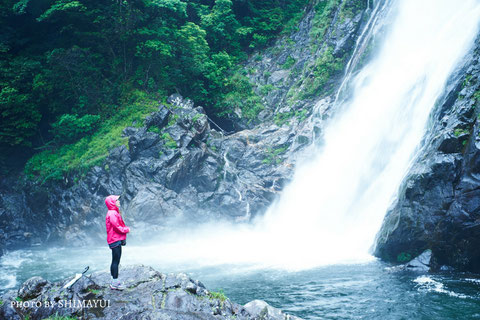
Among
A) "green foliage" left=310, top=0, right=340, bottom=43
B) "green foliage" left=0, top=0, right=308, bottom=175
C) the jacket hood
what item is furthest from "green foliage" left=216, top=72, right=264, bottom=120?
the jacket hood

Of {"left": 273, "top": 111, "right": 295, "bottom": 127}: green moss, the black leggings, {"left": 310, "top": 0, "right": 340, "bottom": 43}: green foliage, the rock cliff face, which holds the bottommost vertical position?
the black leggings

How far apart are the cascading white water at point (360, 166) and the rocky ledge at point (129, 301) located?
557 centimetres

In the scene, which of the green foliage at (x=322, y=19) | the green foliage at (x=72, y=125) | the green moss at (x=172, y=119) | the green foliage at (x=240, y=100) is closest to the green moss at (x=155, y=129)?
the green moss at (x=172, y=119)

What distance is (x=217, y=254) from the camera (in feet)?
43.6

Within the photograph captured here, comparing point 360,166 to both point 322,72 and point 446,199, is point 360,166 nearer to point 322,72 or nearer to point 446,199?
point 446,199

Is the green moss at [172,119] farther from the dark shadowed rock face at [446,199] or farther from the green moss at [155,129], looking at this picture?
the dark shadowed rock face at [446,199]

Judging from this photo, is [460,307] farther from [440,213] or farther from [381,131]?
[381,131]

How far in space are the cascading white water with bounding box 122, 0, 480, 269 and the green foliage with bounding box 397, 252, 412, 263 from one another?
1.17 meters

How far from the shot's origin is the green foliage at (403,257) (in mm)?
9945

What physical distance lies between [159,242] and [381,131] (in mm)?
12134

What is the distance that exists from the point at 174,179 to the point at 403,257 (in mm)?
11205

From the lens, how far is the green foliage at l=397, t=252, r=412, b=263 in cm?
995

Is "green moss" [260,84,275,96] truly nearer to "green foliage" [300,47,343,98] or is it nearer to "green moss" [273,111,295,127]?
"green moss" [273,111,295,127]

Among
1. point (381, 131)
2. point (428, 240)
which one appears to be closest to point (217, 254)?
point (428, 240)
